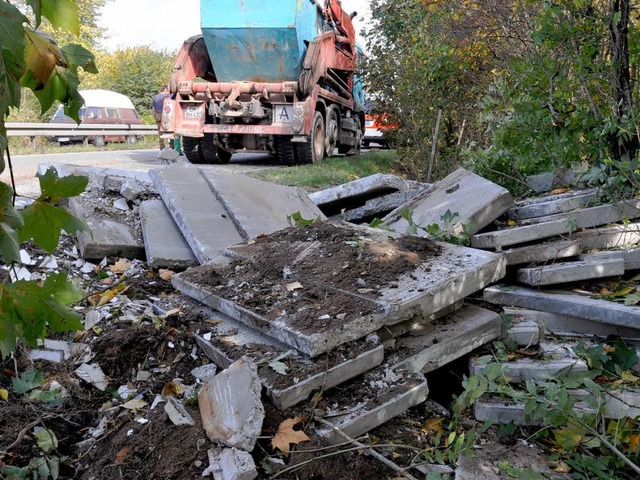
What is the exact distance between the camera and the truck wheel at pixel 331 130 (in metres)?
12.2

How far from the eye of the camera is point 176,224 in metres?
4.93

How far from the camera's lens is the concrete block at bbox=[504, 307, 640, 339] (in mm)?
3041

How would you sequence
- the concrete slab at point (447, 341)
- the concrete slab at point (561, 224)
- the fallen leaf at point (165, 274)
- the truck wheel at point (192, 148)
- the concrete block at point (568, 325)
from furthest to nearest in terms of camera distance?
1. the truck wheel at point (192, 148)
2. the fallen leaf at point (165, 274)
3. the concrete slab at point (561, 224)
4. the concrete block at point (568, 325)
5. the concrete slab at point (447, 341)

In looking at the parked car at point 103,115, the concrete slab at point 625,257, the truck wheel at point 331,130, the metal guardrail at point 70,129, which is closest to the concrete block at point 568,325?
the concrete slab at point 625,257

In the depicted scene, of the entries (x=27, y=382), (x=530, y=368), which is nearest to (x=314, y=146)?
(x=530, y=368)

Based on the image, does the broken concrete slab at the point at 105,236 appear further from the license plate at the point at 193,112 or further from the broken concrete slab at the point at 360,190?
the license plate at the point at 193,112

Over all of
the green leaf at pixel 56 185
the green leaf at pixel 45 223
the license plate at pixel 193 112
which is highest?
the license plate at pixel 193 112

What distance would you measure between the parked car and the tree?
18260 mm

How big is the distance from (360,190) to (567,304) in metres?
2.45

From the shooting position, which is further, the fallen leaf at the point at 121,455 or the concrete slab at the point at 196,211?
the concrete slab at the point at 196,211

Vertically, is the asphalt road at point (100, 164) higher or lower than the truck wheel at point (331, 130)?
lower

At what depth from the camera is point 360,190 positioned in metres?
5.21

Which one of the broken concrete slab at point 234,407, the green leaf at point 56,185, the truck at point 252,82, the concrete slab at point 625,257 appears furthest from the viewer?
the truck at point 252,82

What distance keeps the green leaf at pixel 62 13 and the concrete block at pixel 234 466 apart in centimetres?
152
